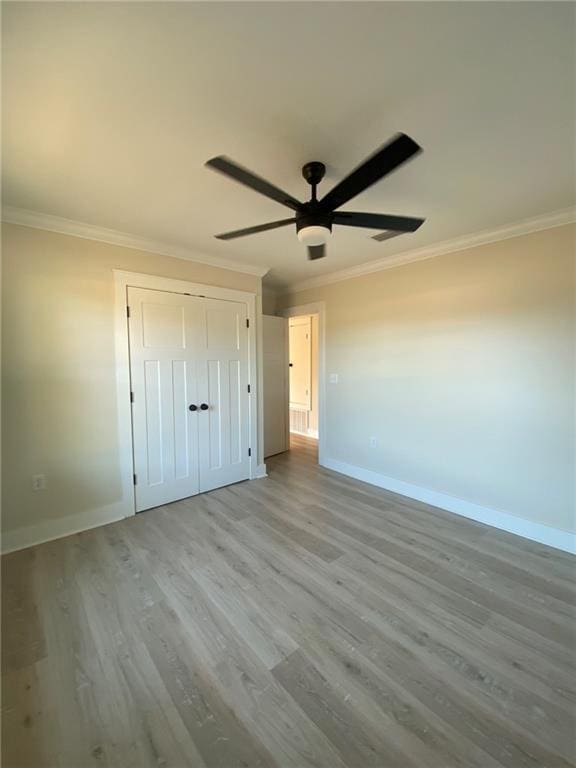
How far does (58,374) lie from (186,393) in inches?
40.8

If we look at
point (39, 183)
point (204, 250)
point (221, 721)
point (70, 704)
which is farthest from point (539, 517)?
point (39, 183)

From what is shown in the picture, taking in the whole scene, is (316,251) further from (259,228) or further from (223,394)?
(223,394)

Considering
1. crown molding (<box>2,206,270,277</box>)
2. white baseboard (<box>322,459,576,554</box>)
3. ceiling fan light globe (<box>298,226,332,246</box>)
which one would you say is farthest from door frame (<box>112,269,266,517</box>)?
white baseboard (<box>322,459,576,554</box>)

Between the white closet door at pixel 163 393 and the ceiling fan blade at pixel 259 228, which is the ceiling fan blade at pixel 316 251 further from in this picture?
the white closet door at pixel 163 393

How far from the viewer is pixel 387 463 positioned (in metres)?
3.42

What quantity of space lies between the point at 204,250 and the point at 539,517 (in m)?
3.69

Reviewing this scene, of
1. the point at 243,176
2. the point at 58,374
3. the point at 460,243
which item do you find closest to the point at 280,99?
the point at 243,176

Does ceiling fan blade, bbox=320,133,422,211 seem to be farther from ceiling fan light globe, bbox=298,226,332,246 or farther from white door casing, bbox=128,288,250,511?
white door casing, bbox=128,288,250,511

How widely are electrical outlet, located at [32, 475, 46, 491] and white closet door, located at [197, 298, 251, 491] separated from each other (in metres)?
1.28

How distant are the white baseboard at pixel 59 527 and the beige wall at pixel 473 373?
2592mm

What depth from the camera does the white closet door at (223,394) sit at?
319cm

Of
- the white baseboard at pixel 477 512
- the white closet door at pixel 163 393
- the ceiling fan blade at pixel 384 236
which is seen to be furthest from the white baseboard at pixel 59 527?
the ceiling fan blade at pixel 384 236

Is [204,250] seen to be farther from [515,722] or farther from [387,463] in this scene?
[515,722]

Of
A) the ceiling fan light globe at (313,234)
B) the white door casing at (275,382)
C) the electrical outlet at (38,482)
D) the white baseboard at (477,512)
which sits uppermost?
the ceiling fan light globe at (313,234)
